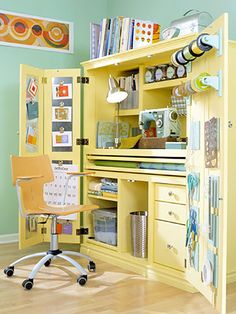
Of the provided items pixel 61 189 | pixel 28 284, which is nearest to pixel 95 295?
pixel 28 284

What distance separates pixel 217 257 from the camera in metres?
2.25

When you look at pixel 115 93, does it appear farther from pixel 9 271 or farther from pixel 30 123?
pixel 9 271

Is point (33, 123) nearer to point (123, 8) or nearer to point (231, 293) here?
point (123, 8)

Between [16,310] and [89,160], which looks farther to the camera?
[89,160]

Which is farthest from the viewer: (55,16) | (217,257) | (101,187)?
(55,16)

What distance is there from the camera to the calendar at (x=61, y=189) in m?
4.04

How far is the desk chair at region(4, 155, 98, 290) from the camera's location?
319 cm

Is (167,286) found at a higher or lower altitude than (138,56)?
lower

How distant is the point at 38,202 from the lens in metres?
3.62

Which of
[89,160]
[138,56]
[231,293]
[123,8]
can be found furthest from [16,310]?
[123,8]

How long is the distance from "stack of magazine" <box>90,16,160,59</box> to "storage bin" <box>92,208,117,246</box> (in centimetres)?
132

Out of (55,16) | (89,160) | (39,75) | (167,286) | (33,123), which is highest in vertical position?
(55,16)

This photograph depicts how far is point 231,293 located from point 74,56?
2.82 metres

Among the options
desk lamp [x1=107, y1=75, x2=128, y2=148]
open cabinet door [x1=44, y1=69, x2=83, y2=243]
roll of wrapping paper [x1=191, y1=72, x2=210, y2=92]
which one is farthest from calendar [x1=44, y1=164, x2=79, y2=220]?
roll of wrapping paper [x1=191, y1=72, x2=210, y2=92]
